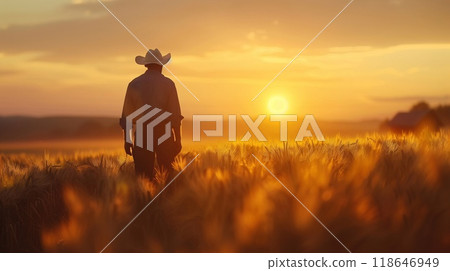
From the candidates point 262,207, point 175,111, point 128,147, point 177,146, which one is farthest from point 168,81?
point 262,207

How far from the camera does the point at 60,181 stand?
627 centimetres

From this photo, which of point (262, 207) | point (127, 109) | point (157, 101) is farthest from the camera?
point (127, 109)

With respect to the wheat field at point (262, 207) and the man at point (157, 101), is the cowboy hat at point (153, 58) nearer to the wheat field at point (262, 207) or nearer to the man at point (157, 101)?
the man at point (157, 101)

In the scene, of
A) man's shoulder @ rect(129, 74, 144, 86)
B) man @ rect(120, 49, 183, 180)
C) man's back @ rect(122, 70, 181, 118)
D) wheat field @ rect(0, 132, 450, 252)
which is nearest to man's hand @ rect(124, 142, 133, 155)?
man @ rect(120, 49, 183, 180)

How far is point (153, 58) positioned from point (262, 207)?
3971 mm

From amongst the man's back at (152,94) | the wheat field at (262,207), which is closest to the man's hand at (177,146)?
the man's back at (152,94)

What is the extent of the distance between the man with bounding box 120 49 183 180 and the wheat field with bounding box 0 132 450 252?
153 cm

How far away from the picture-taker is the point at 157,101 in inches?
297

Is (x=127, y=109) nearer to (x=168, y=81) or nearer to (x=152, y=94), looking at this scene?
(x=152, y=94)

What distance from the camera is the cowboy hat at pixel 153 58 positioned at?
758cm

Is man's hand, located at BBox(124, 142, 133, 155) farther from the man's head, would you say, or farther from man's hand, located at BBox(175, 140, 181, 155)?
the man's head

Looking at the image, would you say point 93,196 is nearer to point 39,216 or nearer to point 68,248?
point 39,216
